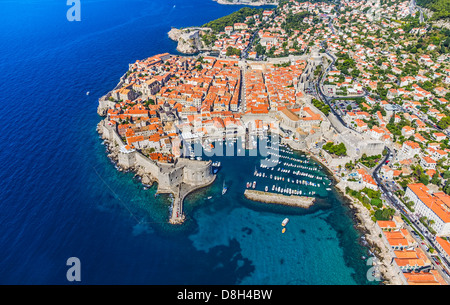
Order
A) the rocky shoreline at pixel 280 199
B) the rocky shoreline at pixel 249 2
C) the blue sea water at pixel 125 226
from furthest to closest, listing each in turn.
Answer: the rocky shoreline at pixel 249 2, the rocky shoreline at pixel 280 199, the blue sea water at pixel 125 226

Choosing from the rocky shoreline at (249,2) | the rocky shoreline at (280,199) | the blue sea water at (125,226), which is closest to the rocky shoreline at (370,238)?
the blue sea water at (125,226)

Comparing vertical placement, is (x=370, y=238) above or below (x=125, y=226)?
below

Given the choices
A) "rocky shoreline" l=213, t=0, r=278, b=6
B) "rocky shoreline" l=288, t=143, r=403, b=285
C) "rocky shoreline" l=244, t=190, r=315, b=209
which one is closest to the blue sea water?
"rocky shoreline" l=288, t=143, r=403, b=285

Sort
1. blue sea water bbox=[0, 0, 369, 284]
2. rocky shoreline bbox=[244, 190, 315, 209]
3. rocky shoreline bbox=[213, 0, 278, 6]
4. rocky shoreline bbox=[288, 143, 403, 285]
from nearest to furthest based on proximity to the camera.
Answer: rocky shoreline bbox=[288, 143, 403, 285]
blue sea water bbox=[0, 0, 369, 284]
rocky shoreline bbox=[244, 190, 315, 209]
rocky shoreline bbox=[213, 0, 278, 6]

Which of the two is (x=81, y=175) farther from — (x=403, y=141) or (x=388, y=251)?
(x=403, y=141)

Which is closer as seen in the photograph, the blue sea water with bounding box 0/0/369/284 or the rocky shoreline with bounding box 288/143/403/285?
the rocky shoreline with bounding box 288/143/403/285

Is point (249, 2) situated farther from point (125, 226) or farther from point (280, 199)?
point (125, 226)

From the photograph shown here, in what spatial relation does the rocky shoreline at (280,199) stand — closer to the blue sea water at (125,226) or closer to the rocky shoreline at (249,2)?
the blue sea water at (125,226)

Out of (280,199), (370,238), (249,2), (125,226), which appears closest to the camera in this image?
(370,238)

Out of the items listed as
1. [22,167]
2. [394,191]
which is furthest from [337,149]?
[22,167]

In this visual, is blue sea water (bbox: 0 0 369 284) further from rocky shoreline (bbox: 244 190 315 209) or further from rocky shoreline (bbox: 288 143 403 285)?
rocky shoreline (bbox: 244 190 315 209)

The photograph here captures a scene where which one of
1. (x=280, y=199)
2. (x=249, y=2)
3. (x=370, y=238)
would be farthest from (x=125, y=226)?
(x=249, y=2)
